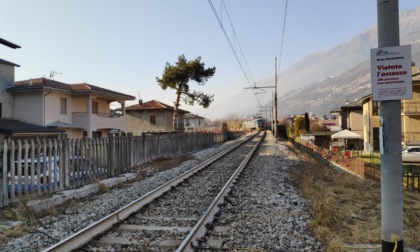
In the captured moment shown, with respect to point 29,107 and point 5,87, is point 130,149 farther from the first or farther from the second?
point 5,87

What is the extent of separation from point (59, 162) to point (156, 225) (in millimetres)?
4579

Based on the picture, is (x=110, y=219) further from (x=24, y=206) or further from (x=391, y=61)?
(x=391, y=61)

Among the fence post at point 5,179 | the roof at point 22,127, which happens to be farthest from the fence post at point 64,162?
the roof at point 22,127

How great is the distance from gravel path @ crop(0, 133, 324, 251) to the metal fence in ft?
3.91

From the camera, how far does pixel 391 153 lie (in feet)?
13.8

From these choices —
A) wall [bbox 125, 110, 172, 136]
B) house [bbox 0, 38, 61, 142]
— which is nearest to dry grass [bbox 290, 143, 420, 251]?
house [bbox 0, 38, 61, 142]

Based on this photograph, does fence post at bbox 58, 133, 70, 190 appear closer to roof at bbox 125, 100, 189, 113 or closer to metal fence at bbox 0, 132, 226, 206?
metal fence at bbox 0, 132, 226, 206

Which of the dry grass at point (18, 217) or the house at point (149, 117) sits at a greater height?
the house at point (149, 117)

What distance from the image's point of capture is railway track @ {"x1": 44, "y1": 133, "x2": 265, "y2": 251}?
506cm

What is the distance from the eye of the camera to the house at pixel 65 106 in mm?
28716

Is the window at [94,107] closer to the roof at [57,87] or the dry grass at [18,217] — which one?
the roof at [57,87]

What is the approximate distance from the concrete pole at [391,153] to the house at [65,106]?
2839 cm

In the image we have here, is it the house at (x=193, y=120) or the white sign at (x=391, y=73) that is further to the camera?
the house at (x=193, y=120)

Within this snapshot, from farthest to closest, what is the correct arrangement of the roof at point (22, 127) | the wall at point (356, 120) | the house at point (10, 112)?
the wall at point (356, 120) → the house at point (10, 112) → the roof at point (22, 127)
